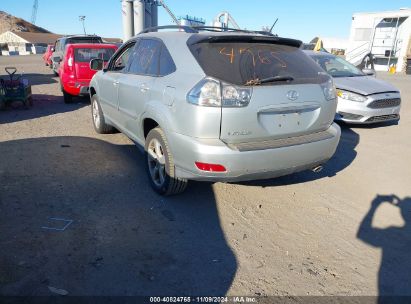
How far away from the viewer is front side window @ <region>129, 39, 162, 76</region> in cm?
386

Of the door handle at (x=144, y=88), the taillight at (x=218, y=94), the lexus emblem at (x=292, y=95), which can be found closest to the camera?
the taillight at (x=218, y=94)

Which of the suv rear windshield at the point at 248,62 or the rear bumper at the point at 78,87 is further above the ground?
the suv rear windshield at the point at 248,62

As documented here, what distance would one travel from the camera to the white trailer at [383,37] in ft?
99.6

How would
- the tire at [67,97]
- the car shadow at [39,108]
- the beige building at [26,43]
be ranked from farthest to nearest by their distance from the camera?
the beige building at [26,43]
the tire at [67,97]
the car shadow at [39,108]

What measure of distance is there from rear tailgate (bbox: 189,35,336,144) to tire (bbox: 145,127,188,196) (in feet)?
2.57

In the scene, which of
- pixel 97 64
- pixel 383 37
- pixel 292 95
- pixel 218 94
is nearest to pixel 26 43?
pixel 383 37

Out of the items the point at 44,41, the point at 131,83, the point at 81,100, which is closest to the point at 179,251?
the point at 131,83

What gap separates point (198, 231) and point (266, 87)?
1533mm

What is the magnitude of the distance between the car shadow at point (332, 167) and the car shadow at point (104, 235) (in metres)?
0.91

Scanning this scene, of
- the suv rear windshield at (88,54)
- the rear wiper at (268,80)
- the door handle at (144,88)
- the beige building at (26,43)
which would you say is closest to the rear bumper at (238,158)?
the rear wiper at (268,80)

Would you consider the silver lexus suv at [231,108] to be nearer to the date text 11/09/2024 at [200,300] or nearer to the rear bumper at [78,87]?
the date text 11/09/2024 at [200,300]

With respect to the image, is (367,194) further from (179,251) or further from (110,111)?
(110,111)

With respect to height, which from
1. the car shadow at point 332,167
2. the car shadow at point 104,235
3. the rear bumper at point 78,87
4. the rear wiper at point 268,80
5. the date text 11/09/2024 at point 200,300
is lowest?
Result: the date text 11/09/2024 at point 200,300

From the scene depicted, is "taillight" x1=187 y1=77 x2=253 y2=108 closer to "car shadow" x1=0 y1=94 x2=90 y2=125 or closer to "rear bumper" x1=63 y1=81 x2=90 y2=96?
"car shadow" x1=0 y1=94 x2=90 y2=125
